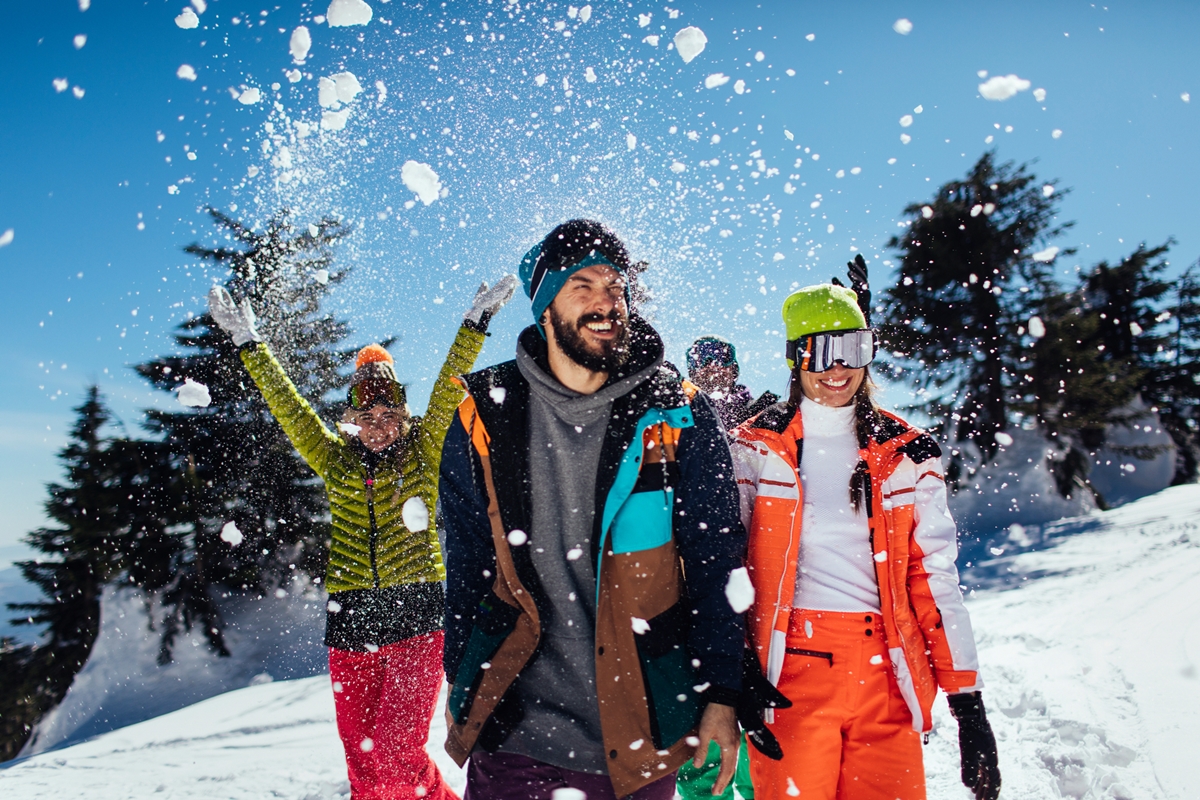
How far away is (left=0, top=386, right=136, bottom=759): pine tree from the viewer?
1109 centimetres

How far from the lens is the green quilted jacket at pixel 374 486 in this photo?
11.1ft

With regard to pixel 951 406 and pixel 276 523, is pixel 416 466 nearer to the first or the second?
pixel 276 523

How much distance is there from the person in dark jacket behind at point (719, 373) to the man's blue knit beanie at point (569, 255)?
2.79 meters

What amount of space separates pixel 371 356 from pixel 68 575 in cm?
1197

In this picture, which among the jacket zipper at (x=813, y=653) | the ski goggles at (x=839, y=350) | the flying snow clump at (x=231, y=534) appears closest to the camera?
the jacket zipper at (x=813, y=653)

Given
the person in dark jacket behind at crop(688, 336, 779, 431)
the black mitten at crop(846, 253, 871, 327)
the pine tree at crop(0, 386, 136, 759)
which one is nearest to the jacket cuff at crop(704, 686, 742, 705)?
the black mitten at crop(846, 253, 871, 327)

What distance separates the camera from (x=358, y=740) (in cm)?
315

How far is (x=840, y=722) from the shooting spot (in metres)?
2.33

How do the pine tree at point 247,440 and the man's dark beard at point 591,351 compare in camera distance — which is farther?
the pine tree at point 247,440

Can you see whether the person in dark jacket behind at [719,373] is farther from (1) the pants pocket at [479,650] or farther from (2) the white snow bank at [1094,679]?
(1) the pants pocket at [479,650]

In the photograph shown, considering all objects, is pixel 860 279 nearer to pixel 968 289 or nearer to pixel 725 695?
pixel 725 695

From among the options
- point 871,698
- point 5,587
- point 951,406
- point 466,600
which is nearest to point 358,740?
point 466,600

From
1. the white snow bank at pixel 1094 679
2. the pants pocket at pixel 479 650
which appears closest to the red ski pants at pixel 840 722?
the pants pocket at pixel 479 650

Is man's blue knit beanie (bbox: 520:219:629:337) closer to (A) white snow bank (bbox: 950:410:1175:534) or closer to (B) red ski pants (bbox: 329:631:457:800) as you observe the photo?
(B) red ski pants (bbox: 329:631:457:800)
